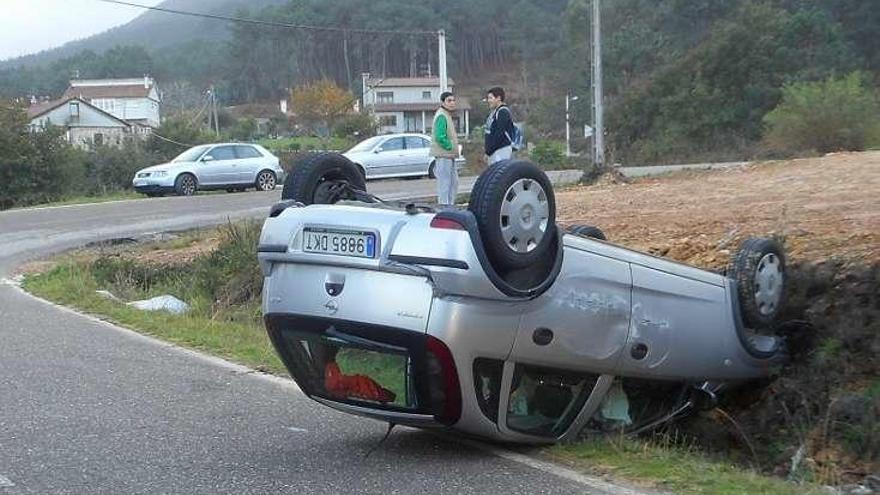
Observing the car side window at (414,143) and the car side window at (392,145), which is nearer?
the car side window at (392,145)

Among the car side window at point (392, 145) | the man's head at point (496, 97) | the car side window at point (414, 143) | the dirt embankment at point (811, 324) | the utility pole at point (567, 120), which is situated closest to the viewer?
the dirt embankment at point (811, 324)

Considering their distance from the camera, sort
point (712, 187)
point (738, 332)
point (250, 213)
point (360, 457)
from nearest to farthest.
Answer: point (360, 457)
point (738, 332)
point (712, 187)
point (250, 213)

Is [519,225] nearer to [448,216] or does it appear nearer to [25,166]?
[448,216]

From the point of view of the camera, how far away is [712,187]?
53.5ft

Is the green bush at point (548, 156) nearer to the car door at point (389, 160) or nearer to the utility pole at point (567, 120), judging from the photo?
the car door at point (389, 160)

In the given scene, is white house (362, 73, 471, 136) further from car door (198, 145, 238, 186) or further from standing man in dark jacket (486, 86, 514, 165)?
standing man in dark jacket (486, 86, 514, 165)

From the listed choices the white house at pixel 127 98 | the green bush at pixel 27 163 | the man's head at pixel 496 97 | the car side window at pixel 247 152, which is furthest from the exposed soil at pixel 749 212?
the white house at pixel 127 98

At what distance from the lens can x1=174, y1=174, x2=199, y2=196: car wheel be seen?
30.3 metres

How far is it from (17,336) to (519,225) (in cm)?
638

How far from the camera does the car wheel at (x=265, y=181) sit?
103 feet

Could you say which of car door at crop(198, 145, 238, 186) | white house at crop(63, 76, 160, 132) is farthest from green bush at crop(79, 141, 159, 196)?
white house at crop(63, 76, 160, 132)

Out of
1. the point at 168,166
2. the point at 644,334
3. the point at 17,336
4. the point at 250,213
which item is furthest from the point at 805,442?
the point at 168,166

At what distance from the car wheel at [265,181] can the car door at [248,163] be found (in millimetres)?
141

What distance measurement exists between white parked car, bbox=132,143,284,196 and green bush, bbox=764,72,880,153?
1585 cm
